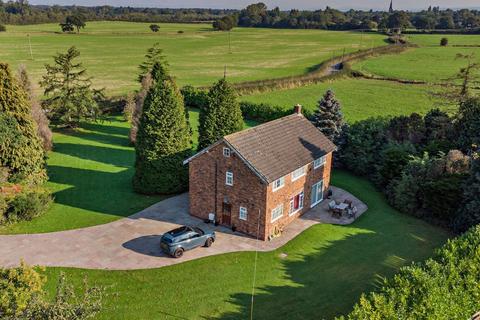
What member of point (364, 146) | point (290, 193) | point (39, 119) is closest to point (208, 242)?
point (290, 193)

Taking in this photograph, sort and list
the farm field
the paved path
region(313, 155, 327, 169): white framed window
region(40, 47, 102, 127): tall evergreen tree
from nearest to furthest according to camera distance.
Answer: the paved path
region(313, 155, 327, 169): white framed window
region(40, 47, 102, 127): tall evergreen tree
the farm field

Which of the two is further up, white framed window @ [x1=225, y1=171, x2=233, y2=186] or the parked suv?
white framed window @ [x1=225, y1=171, x2=233, y2=186]

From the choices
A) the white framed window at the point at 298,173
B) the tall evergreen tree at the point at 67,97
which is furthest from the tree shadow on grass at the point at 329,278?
the tall evergreen tree at the point at 67,97

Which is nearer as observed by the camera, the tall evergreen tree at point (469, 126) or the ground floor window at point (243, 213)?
the ground floor window at point (243, 213)

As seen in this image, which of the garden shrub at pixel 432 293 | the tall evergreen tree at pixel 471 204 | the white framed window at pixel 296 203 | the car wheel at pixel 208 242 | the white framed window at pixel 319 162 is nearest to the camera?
the garden shrub at pixel 432 293

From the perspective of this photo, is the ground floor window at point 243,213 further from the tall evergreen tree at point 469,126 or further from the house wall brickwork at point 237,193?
the tall evergreen tree at point 469,126

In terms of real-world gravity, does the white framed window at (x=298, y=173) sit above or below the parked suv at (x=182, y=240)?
above

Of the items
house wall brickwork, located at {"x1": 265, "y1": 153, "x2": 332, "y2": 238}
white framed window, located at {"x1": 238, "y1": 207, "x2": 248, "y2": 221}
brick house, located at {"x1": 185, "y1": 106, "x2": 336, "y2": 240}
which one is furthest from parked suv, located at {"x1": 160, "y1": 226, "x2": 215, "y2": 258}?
house wall brickwork, located at {"x1": 265, "y1": 153, "x2": 332, "y2": 238}

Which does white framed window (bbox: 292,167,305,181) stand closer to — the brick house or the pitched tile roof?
the brick house
